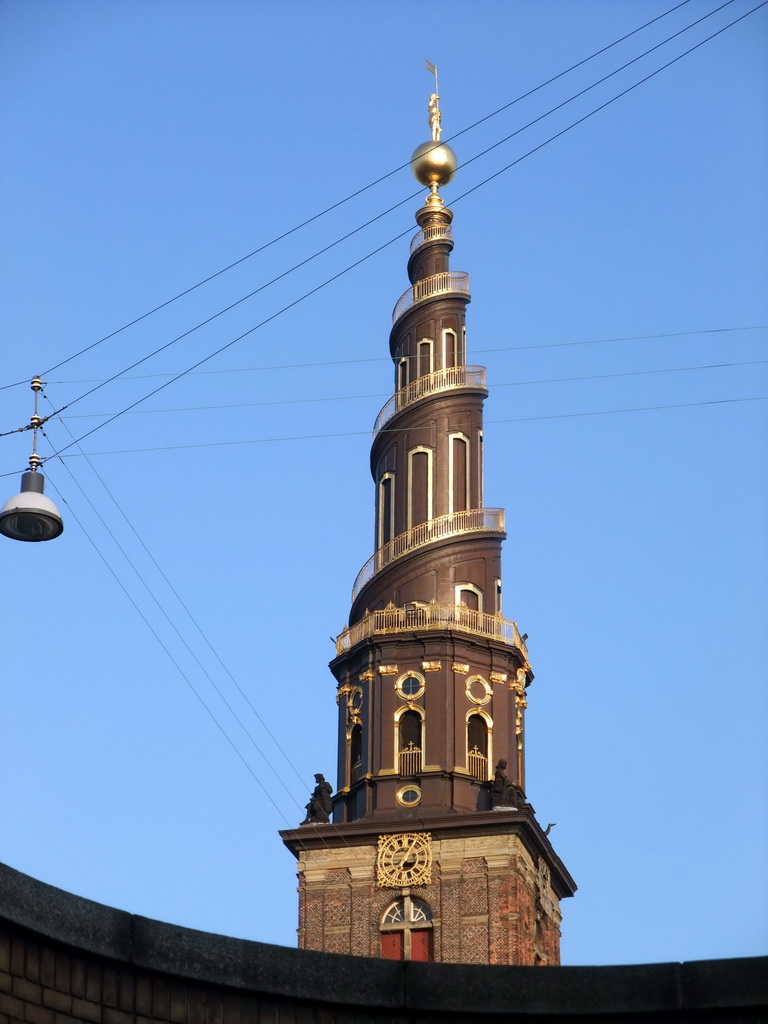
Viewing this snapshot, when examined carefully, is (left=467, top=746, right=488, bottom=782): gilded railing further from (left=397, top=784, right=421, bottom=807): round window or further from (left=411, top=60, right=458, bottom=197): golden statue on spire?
(left=411, top=60, right=458, bottom=197): golden statue on spire

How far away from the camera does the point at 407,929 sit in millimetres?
64125

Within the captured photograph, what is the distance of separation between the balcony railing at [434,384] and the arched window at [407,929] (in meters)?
15.9

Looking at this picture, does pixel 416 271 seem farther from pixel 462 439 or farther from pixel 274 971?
pixel 274 971

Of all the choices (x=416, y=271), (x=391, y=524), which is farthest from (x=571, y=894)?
(x=416, y=271)

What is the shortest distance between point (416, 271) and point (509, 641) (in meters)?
14.1

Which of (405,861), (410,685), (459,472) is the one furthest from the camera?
(459,472)

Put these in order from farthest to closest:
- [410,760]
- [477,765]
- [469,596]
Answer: [469,596] → [477,765] → [410,760]

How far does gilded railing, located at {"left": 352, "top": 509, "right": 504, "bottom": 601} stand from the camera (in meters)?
69.1

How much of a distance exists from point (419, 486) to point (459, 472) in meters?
1.33

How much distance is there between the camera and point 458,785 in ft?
218

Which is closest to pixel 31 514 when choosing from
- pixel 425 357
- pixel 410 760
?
pixel 410 760

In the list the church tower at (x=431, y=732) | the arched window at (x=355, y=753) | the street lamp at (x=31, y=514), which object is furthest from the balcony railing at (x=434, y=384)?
the street lamp at (x=31, y=514)

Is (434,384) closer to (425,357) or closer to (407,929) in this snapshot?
(425,357)

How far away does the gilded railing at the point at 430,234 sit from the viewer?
77000 millimetres
